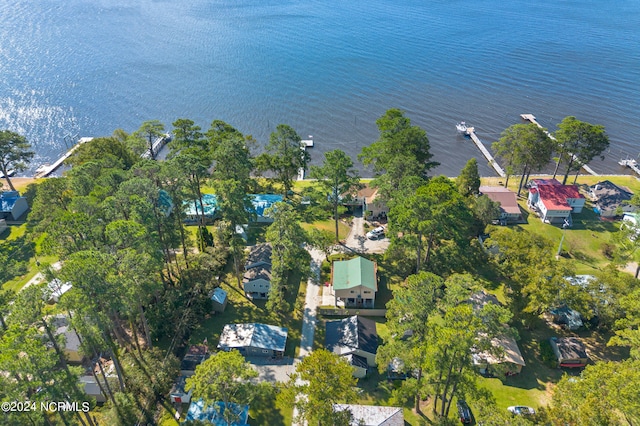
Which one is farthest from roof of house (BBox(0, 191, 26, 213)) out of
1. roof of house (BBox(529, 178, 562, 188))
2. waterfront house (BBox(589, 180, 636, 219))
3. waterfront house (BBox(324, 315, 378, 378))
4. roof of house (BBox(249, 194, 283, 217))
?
waterfront house (BBox(589, 180, 636, 219))

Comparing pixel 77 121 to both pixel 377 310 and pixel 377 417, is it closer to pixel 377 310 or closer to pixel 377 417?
pixel 377 310

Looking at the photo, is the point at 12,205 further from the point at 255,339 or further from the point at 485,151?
the point at 485,151

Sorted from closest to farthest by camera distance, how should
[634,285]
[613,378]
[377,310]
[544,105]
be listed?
[613,378], [634,285], [377,310], [544,105]

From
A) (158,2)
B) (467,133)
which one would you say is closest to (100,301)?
(467,133)

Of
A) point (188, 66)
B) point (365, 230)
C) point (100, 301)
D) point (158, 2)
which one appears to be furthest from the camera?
point (158, 2)

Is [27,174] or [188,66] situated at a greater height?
[188,66]

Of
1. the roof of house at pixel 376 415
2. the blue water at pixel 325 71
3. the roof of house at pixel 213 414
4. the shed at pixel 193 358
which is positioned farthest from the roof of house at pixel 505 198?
the roof of house at pixel 213 414

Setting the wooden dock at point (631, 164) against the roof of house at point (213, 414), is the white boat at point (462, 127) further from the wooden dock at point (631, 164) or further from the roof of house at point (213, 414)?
the roof of house at point (213, 414)

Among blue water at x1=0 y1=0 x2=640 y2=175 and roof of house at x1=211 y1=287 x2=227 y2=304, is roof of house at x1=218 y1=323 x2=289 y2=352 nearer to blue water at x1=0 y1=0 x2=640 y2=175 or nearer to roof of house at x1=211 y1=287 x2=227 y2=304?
roof of house at x1=211 y1=287 x2=227 y2=304
